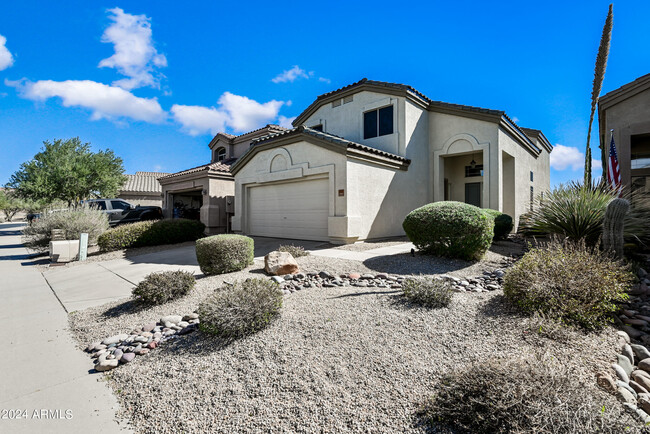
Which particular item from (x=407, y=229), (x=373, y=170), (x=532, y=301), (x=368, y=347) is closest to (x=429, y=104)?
(x=373, y=170)

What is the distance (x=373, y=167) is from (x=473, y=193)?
637 centimetres

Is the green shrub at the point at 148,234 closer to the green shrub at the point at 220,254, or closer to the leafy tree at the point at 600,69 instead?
the green shrub at the point at 220,254

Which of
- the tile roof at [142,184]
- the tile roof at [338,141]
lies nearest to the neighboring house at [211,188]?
the tile roof at [338,141]

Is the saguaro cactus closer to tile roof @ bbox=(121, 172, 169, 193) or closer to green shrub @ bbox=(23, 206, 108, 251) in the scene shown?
green shrub @ bbox=(23, 206, 108, 251)

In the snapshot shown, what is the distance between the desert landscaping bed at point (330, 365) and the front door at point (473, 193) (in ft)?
37.8

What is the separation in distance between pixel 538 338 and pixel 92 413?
4.57m

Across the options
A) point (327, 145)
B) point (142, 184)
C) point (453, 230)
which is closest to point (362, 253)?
point (453, 230)

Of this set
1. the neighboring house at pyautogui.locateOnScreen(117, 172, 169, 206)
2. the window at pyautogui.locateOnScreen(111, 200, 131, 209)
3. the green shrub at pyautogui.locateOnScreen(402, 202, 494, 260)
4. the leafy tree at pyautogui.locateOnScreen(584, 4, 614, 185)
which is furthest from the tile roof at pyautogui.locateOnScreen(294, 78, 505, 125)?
the neighboring house at pyautogui.locateOnScreen(117, 172, 169, 206)

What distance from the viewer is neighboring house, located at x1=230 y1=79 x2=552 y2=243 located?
37.1 feet

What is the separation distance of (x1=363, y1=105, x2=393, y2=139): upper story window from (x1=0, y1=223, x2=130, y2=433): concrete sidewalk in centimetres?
1250

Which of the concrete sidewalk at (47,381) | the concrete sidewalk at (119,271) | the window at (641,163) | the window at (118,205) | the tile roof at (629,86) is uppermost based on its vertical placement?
the tile roof at (629,86)

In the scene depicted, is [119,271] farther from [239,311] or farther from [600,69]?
[600,69]

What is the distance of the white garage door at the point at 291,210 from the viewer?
39.4ft

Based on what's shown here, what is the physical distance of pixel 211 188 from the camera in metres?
16.3
